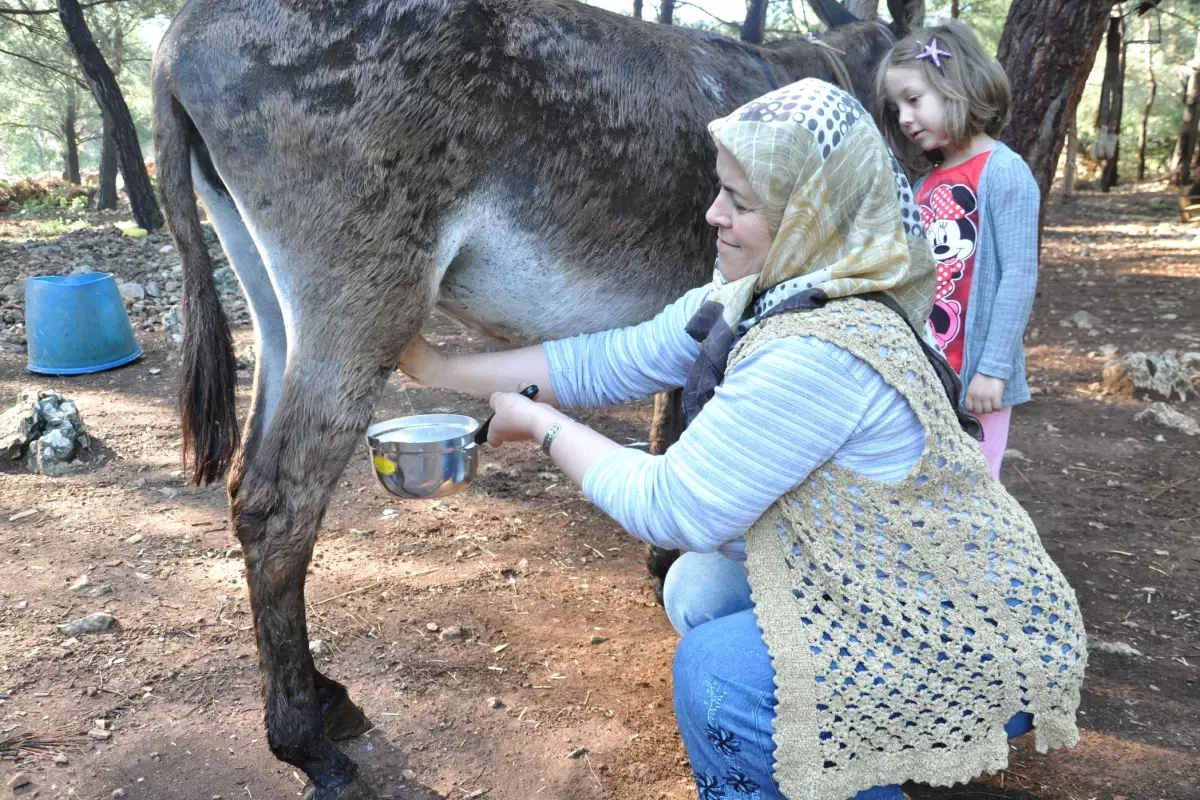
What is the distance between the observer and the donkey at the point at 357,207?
6.72ft

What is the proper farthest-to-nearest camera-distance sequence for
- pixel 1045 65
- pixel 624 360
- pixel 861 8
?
pixel 861 8 < pixel 1045 65 < pixel 624 360

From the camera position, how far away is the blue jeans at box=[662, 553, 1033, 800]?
1442 millimetres

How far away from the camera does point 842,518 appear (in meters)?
1.41

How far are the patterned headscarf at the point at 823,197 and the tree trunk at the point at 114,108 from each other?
11.1 metres

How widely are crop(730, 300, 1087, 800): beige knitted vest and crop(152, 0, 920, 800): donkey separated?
997 millimetres

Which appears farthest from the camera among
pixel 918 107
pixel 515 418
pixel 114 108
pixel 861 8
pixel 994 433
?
pixel 114 108

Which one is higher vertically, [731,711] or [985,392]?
[985,392]

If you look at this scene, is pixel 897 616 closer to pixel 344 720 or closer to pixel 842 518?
pixel 842 518

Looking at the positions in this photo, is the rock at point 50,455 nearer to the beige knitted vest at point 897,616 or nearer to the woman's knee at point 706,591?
the woman's knee at point 706,591

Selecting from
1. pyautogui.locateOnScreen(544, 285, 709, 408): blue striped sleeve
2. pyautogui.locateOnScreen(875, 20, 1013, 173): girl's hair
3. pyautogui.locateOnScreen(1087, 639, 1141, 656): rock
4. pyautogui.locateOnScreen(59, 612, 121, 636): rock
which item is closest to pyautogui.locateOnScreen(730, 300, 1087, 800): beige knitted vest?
pyautogui.locateOnScreen(544, 285, 709, 408): blue striped sleeve

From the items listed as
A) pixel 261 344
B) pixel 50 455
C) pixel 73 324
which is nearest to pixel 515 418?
pixel 261 344

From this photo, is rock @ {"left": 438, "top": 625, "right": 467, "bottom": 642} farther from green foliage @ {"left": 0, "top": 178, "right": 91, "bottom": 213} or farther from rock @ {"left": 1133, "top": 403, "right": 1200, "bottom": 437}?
green foliage @ {"left": 0, "top": 178, "right": 91, "bottom": 213}

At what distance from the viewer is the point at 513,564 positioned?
3.18 meters

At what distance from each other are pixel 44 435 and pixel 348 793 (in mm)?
2703
